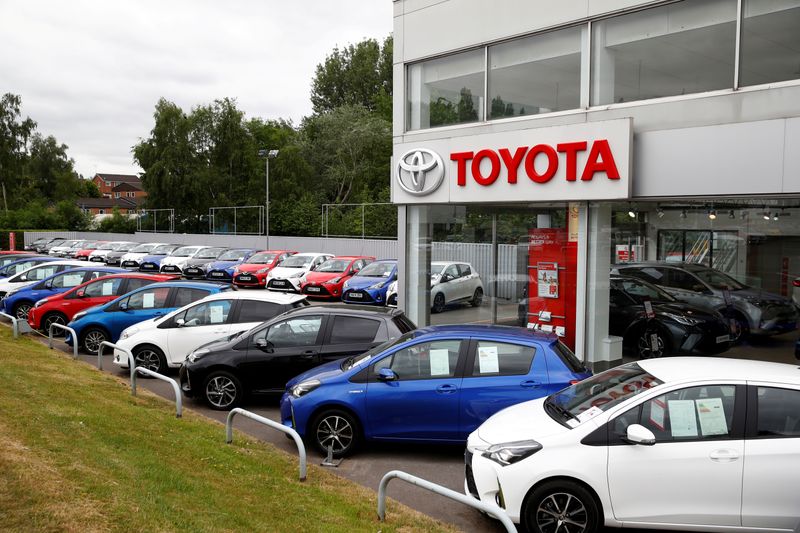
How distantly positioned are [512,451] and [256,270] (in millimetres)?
22338

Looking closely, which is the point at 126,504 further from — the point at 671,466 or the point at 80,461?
the point at 671,466

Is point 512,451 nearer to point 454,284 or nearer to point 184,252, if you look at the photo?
point 454,284

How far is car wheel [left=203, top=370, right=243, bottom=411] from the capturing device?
9.74 metres

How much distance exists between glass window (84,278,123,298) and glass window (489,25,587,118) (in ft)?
31.3

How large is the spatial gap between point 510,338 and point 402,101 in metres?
8.30

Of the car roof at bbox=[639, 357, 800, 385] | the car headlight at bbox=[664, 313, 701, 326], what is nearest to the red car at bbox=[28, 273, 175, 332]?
the car headlight at bbox=[664, 313, 701, 326]

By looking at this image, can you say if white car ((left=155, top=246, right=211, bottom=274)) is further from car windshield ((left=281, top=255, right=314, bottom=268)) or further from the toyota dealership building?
the toyota dealership building

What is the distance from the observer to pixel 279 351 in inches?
382

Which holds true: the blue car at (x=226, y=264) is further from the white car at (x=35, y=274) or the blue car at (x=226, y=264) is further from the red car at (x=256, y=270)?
the white car at (x=35, y=274)

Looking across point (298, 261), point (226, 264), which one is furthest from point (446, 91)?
point (226, 264)

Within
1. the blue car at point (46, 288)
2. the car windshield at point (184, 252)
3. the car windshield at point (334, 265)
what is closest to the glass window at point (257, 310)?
the blue car at point (46, 288)

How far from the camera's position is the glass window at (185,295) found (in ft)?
44.7

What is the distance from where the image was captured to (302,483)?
250 inches

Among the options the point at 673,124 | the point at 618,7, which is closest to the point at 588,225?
the point at 673,124
